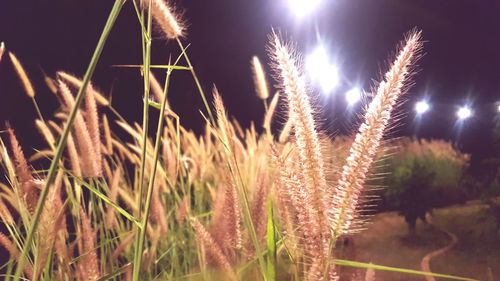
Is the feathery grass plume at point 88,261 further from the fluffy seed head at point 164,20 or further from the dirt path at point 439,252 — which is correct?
the dirt path at point 439,252

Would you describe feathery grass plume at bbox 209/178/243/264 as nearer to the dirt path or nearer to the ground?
the ground

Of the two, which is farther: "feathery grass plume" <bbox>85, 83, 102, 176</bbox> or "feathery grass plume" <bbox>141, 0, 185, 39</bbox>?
"feathery grass plume" <bbox>85, 83, 102, 176</bbox>

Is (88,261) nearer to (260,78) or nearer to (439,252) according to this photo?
(260,78)

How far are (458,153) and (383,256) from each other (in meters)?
3.27

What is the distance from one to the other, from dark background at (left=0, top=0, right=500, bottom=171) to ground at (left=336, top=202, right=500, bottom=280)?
455mm

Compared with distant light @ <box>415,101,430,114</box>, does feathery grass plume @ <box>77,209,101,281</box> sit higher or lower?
lower

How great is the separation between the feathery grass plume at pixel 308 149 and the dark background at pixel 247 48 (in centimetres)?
58

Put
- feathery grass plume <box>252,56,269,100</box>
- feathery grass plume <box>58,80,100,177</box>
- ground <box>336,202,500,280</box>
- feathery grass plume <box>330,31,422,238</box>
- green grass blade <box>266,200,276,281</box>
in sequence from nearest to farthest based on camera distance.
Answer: feathery grass plume <box>330,31,422,238</box>, green grass blade <box>266,200,276,281</box>, feathery grass plume <box>58,80,100,177</box>, feathery grass plume <box>252,56,269,100</box>, ground <box>336,202,500,280</box>

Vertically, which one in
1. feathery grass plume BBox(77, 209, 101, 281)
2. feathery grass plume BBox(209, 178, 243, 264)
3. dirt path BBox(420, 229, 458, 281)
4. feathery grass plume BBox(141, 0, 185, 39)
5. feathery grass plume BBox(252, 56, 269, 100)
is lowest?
dirt path BBox(420, 229, 458, 281)

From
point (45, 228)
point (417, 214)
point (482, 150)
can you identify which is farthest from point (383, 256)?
point (45, 228)

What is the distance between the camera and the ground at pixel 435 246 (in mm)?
2123

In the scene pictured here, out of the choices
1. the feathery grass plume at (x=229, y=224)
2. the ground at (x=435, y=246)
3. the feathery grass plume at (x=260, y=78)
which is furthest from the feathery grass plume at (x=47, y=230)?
the ground at (x=435, y=246)

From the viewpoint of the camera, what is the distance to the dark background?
10.3 feet

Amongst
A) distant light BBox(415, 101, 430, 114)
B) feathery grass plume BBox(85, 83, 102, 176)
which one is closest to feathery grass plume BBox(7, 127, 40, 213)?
feathery grass plume BBox(85, 83, 102, 176)
